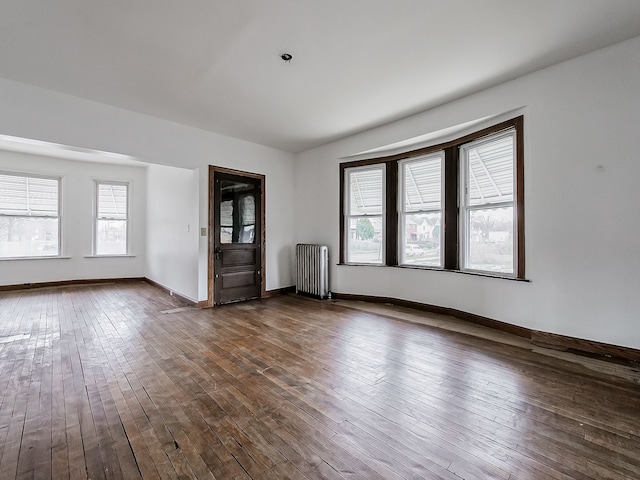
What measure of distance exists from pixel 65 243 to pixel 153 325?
15.4 ft

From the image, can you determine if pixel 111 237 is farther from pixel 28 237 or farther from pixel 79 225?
pixel 28 237

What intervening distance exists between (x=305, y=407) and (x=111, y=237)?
749 cm

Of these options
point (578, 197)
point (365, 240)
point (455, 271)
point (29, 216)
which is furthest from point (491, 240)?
point (29, 216)

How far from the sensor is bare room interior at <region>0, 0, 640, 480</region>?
1749mm

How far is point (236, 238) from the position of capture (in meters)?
5.30

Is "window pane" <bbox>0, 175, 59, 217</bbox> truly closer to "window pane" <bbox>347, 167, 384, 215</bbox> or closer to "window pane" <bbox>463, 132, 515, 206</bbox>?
"window pane" <bbox>347, 167, 384, 215</bbox>

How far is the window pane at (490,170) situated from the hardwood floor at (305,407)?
1.75 m

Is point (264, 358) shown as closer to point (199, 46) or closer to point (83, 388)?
point (83, 388)

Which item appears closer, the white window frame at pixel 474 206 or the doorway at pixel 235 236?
the white window frame at pixel 474 206

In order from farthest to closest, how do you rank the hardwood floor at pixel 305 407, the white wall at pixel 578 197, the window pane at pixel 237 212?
1. the window pane at pixel 237 212
2. the white wall at pixel 578 197
3. the hardwood floor at pixel 305 407

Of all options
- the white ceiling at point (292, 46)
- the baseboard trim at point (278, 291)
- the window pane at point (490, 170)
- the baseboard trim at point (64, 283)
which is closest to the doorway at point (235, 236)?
the baseboard trim at point (278, 291)

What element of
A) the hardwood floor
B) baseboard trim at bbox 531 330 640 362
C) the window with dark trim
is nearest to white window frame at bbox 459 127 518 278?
the window with dark trim

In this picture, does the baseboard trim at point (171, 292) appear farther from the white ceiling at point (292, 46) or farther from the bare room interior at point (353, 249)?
the white ceiling at point (292, 46)

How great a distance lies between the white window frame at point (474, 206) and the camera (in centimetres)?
348
